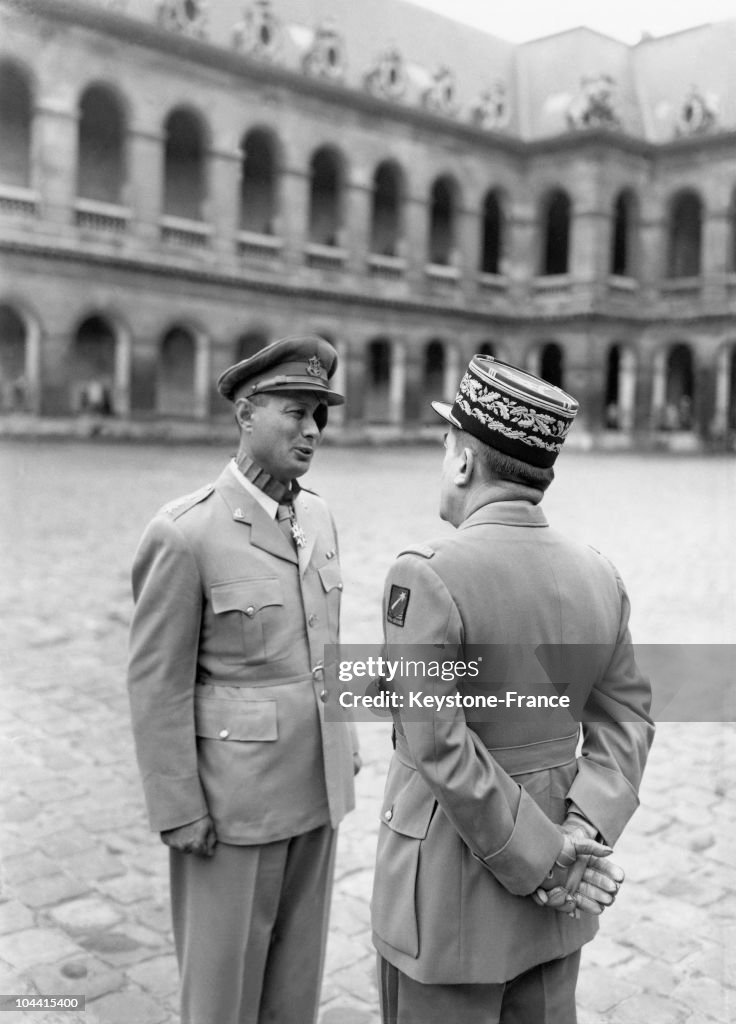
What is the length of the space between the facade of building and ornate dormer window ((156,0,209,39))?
0.08 metres

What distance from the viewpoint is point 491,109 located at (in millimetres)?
34188

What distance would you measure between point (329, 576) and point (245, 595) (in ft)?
1.09

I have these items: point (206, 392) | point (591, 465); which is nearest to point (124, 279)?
point (206, 392)

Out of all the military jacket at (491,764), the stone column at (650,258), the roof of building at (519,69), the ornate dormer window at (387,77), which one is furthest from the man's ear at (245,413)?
the stone column at (650,258)

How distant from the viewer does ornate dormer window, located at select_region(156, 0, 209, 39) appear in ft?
87.2

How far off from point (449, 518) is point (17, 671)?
5.55m

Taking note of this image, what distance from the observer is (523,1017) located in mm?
2477

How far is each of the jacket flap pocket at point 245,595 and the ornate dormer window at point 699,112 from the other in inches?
1359

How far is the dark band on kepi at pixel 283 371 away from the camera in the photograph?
10.1 feet

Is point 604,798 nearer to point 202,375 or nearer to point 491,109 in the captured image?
point 202,375

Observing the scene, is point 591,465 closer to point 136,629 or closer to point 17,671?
point 17,671

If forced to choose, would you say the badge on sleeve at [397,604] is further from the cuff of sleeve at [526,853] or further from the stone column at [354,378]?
the stone column at [354,378]

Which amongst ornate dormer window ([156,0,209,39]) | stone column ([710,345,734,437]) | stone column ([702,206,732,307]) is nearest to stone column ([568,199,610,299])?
stone column ([702,206,732,307])

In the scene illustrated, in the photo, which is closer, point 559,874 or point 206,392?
point 559,874
